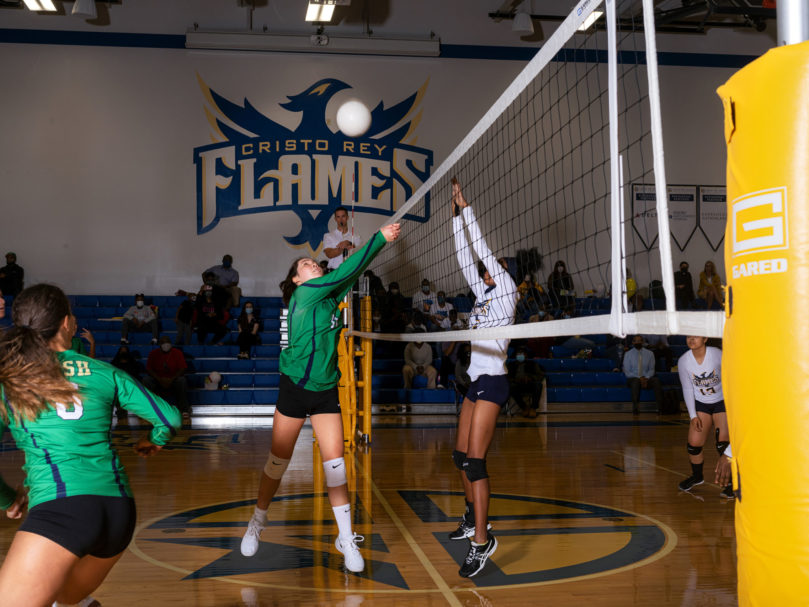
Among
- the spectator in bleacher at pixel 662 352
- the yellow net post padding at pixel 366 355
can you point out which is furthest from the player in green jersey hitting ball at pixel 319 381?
the spectator in bleacher at pixel 662 352

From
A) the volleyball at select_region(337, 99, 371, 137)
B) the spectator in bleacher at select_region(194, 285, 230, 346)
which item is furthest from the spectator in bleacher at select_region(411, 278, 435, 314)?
the volleyball at select_region(337, 99, 371, 137)

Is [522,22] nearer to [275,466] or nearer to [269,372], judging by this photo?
[269,372]

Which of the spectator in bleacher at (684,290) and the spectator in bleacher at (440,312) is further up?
the spectator in bleacher at (684,290)

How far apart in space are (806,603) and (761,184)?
0.81 metres

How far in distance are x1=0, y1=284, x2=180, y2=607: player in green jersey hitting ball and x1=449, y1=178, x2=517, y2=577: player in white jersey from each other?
2.35 meters

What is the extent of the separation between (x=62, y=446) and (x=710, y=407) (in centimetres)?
563

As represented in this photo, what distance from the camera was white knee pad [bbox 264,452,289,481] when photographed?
179 inches

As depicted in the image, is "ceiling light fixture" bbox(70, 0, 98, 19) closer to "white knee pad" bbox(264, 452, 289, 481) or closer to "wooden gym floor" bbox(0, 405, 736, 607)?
"wooden gym floor" bbox(0, 405, 736, 607)

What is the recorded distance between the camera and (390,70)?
63.2 ft

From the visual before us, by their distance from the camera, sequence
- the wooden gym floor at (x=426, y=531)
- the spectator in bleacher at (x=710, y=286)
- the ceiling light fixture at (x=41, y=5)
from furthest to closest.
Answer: the spectator in bleacher at (x=710, y=286)
the ceiling light fixture at (x=41, y=5)
the wooden gym floor at (x=426, y=531)

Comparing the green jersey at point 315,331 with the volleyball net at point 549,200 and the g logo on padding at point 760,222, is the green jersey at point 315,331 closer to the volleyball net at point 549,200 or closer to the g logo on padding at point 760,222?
the g logo on padding at point 760,222

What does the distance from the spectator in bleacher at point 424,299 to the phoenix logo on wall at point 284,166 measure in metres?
3.27

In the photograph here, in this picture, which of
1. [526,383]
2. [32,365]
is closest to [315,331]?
[32,365]

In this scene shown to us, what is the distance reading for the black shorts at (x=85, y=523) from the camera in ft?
7.07
